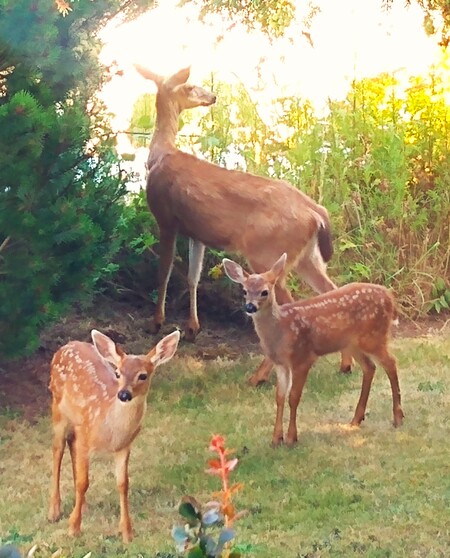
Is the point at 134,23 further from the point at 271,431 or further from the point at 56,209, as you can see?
the point at 271,431

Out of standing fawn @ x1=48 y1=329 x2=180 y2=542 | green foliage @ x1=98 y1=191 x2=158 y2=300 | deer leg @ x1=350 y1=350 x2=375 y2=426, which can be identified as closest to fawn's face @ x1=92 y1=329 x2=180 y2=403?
standing fawn @ x1=48 y1=329 x2=180 y2=542

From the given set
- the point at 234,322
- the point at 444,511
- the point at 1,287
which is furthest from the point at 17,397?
the point at 444,511

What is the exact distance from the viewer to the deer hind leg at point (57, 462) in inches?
179

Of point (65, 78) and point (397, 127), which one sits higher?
point (65, 78)

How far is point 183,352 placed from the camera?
7.87 meters

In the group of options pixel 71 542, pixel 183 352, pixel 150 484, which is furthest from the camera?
pixel 183 352

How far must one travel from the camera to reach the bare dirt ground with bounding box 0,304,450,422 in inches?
263

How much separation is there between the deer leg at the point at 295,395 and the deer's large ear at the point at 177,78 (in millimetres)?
3218

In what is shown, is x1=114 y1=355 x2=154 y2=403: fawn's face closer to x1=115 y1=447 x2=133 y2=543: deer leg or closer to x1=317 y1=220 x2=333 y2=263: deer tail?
x1=115 y1=447 x2=133 y2=543: deer leg

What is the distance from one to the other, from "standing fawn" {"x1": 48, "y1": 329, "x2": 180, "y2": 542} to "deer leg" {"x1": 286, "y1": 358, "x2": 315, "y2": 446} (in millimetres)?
1436

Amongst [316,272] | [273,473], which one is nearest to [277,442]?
[273,473]

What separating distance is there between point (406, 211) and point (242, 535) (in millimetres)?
5841

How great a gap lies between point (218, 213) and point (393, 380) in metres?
2.11

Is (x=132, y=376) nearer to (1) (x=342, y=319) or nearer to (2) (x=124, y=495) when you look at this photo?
(2) (x=124, y=495)
